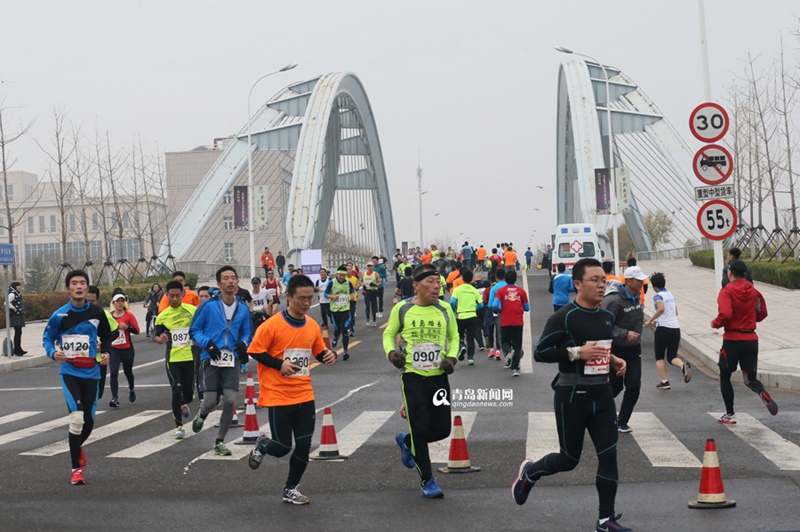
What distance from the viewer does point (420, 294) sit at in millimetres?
8781

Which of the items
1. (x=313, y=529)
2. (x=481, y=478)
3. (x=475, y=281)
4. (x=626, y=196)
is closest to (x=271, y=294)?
(x=475, y=281)

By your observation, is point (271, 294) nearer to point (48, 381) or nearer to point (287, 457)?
point (48, 381)

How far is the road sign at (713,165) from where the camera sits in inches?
752

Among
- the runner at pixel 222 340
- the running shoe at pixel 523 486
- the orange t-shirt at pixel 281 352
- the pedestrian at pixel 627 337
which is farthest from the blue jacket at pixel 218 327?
the running shoe at pixel 523 486

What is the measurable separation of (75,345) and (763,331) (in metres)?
16.0

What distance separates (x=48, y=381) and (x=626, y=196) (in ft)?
123

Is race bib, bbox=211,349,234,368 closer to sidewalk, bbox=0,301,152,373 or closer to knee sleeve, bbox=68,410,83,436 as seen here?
knee sleeve, bbox=68,410,83,436

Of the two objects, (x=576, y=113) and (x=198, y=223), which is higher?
(x=576, y=113)

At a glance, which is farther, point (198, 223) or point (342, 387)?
point (198, 223)

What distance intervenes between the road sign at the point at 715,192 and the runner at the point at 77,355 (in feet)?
41.4

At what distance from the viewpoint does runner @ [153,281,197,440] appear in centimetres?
1222

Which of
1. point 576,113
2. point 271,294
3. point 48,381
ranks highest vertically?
point 576,113

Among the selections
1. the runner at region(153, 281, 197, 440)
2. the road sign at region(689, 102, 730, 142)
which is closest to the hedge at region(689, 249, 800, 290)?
the road sign at region(689, 102, 730, 142)

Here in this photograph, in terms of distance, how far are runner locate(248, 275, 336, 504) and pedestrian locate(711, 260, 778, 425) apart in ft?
17.9
